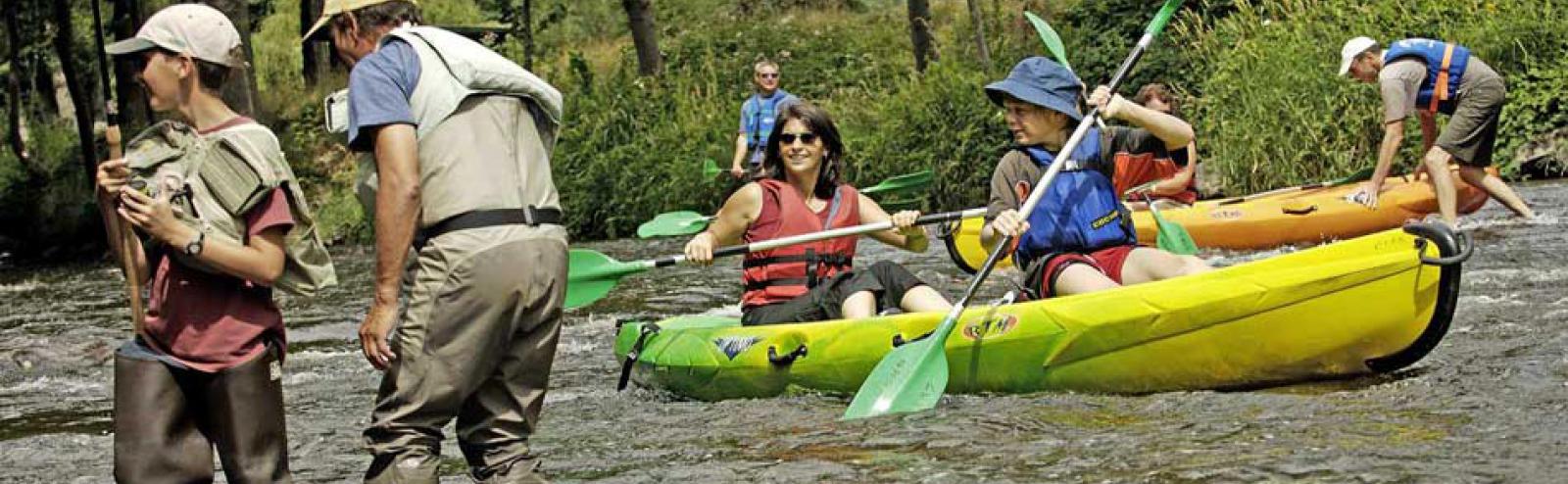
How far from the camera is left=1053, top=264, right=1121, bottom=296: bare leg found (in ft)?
18.7

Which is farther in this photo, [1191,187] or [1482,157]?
[1191,187]

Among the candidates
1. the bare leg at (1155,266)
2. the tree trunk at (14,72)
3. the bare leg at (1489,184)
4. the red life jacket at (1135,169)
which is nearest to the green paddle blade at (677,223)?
the red life jacket at (1135,169)

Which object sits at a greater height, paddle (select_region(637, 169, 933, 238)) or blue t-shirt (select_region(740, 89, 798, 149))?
paddle (select_region(637, 169, 933, 238))

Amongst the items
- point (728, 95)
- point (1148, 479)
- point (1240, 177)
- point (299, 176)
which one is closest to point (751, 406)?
point (1148, 479)

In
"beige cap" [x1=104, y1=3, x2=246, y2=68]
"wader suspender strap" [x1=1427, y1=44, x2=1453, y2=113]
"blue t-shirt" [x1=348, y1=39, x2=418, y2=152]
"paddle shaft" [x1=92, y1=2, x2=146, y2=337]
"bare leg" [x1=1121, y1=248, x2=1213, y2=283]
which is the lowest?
"bare leg" [x1=1121, y1=248, x2=1213, y2=283]

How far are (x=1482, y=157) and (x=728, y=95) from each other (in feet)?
33.1

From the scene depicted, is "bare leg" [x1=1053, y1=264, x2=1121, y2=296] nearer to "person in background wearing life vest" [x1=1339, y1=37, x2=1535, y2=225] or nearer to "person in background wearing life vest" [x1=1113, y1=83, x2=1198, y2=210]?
"person in background wearing life vest" [x1=1113, y1=83, x2=1198, y2=210]

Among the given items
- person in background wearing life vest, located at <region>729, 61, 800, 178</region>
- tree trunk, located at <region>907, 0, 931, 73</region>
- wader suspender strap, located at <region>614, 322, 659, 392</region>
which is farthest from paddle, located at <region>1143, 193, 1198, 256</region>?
tree trunk, located at <region>907, 0, 931, 73</region>

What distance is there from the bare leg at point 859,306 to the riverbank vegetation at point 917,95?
7.83 feet

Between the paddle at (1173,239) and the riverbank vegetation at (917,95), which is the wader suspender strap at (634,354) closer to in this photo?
the riverbank vegetation at (917,95)

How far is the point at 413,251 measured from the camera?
376 centimetres

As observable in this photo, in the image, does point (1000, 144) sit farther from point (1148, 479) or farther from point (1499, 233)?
point (1148, 479)

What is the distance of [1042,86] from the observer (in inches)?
237

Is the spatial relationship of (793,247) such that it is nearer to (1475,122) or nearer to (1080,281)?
A: (1080,281)
